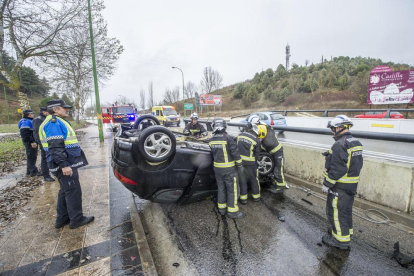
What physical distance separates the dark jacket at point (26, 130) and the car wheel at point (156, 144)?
4.65m

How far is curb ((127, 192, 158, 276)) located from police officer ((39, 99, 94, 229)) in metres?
0.69

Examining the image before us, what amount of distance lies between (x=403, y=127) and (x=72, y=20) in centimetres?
1681

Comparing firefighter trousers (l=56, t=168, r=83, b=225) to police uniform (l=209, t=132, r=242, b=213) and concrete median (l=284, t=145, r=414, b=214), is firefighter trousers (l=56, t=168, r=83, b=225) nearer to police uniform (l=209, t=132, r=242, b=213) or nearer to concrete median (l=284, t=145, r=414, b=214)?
police uniform (l=209, t=132, r=242, b=213)

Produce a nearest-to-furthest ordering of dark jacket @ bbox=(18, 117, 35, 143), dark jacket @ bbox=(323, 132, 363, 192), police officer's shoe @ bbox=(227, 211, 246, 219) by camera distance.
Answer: dark jacket @ bbox=(323, 132, 363, 192)
police officer's shoe @ bbox=(227, 211, 246, 219)
dark jacket @ bbox=(18, 117, 35, 143)

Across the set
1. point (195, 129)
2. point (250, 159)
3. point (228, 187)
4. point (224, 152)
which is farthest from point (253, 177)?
point (195, 129)

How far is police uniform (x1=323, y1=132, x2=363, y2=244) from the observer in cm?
247

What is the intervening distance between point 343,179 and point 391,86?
67.4 ft

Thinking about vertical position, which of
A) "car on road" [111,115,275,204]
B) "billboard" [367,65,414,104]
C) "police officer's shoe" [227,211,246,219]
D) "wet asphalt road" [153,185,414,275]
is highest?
"billboard" [367,65,414,104]

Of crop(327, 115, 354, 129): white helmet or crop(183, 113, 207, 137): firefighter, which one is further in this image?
crop(183, 113, 207, 137): firefighter

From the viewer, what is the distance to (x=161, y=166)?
2.96 m

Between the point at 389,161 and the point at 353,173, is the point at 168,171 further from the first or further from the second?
the point at 389,161

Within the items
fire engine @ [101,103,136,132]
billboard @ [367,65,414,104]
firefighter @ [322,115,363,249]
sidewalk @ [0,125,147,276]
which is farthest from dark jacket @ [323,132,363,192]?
billboard @ [367,65,414,104]

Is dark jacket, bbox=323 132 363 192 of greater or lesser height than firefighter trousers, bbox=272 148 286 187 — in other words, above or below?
above

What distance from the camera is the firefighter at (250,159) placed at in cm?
381
